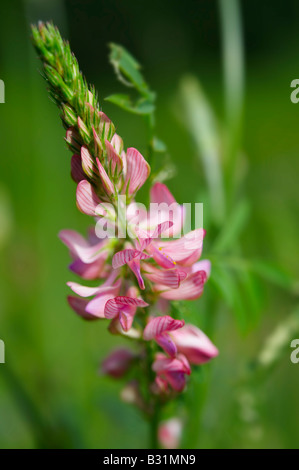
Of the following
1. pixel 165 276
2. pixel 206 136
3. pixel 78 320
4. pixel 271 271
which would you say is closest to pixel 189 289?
pixel 165 276

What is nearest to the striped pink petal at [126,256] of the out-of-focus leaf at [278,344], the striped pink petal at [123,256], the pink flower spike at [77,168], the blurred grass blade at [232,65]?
the striped pink petal at [123,256]

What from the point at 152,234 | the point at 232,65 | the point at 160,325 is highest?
the point at 232,65

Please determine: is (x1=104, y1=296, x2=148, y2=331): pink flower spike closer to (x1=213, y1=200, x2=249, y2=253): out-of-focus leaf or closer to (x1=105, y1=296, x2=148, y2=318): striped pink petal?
(x1=105, y1=296, x2=148, y2=318): striped pink petal

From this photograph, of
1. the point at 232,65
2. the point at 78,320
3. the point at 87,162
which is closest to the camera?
the point at 87,162

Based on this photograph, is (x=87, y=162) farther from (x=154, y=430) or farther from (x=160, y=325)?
(x=154, y=430)

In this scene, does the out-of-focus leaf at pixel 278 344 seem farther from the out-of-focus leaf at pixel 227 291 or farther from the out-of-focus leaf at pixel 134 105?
the out-of-focus leaf at pixel 134 105
